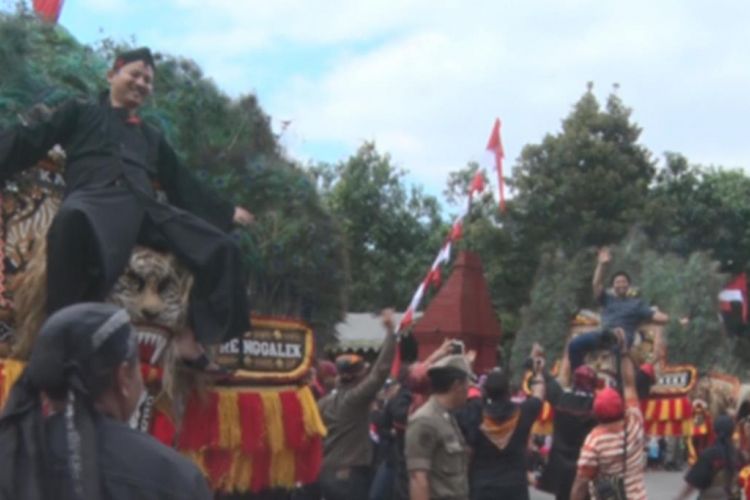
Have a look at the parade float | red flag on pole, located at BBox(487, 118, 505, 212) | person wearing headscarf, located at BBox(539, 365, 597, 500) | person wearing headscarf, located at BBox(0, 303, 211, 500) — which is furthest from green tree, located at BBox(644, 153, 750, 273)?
person wearing headscarf, located at BBox(0, 303, 211, 500)

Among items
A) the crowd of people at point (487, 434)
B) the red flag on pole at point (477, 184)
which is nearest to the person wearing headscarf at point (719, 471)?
the crowd of people at point (487, 434)

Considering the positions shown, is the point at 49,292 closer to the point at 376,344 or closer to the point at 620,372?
the point at 620,372

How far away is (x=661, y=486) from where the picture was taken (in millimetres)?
21109

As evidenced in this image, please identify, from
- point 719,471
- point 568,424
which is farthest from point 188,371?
point 719,471

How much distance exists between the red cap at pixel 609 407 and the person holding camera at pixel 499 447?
52cm

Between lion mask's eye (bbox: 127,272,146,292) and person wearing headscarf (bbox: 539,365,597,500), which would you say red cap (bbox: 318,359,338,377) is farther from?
lion mask's eye (bbox: 127,272,146,292)

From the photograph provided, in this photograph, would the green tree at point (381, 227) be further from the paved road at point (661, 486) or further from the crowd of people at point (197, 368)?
the crowd of people at point (197, 368)

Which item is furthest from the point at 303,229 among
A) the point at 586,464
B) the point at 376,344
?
the point at 376,344

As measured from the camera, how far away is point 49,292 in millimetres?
5352

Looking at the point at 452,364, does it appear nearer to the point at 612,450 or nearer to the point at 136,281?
the point at 612,450

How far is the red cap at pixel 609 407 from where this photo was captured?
27.5ft

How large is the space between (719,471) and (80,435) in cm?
754

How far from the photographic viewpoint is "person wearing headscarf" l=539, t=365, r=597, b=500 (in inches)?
385

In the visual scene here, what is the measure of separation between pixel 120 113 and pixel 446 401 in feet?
8.93
